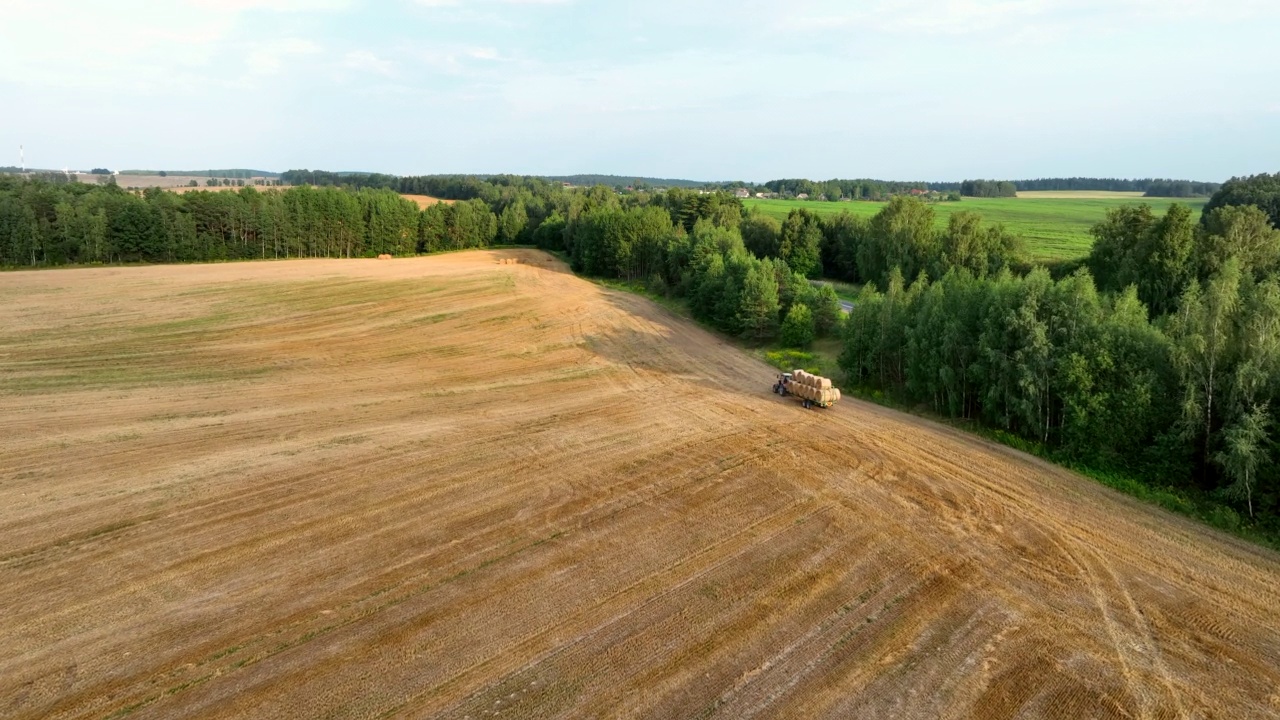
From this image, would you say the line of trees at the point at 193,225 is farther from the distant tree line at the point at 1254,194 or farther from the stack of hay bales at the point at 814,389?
the distant tree line at the point at 1254,194

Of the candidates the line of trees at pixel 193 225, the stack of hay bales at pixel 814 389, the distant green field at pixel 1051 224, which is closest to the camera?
the stack of hay bales at pixel 814 389

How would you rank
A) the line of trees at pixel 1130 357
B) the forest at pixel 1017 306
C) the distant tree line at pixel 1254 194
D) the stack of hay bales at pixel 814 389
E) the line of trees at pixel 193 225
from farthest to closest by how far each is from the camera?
the line of trees at pixel 193 225
the distant tree line at pixel 1254 194
the stack of hay bales at pixel 814 389
the forest at pixel 1017 306
the line of trees at pixel 1130 357

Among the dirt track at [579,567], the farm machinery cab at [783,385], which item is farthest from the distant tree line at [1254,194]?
the dirt track at [579,567]

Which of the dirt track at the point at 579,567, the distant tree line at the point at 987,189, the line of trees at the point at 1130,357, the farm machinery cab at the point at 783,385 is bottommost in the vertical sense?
the dirt track at the point at 579,567

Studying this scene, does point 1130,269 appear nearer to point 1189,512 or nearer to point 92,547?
point 1189,512

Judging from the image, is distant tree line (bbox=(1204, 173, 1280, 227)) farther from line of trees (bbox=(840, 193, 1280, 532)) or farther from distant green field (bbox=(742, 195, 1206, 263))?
line of trees (bbox=(840, 193, 1280, 532))

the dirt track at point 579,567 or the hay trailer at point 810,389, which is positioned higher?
the hay trailer at point 810,389

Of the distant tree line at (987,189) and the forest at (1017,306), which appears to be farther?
the distant tree line at (987,189)

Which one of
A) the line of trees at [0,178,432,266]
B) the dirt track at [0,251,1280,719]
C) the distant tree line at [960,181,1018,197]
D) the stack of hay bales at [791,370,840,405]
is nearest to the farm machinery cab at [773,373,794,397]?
the dirt track at [0,251,1280,719]

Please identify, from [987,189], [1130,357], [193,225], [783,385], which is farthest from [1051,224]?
[193,225]
